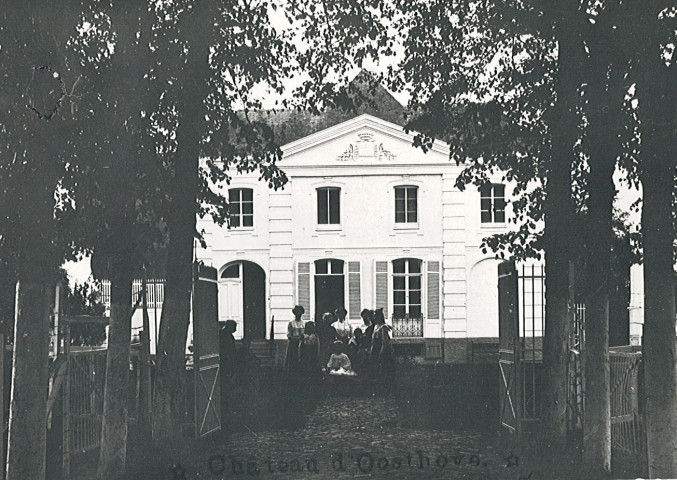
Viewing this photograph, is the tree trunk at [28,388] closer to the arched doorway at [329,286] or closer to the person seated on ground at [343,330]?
the person seated on ground at [343,330]

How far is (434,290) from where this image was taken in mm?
33625

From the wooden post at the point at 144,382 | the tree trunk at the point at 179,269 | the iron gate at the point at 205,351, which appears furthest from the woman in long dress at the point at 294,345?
the tree trunk at the point at 179,269

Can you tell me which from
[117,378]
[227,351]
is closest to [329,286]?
[227,351]

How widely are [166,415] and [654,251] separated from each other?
224 inches

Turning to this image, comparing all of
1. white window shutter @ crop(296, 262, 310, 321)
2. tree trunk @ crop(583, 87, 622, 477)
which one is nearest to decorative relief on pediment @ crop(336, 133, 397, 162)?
white window shutter @ crop(296, 262, 310, 321)

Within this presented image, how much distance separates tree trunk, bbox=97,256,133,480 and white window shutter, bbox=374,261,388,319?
76.6 feet

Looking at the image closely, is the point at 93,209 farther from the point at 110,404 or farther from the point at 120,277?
the point at 110,404

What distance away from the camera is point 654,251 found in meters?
8.58

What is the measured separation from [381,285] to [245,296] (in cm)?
414

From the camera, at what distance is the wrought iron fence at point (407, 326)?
33000 millimetres

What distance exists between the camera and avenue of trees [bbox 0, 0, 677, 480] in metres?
8.10

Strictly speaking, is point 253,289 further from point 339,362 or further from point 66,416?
point 66,416

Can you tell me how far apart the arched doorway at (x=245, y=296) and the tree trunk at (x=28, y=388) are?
24.1 meters

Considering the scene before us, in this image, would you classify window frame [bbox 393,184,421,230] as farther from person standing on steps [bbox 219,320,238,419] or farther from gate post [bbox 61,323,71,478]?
gate post [bbox 61,323,71,478]
